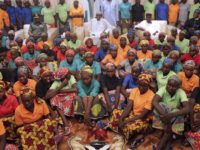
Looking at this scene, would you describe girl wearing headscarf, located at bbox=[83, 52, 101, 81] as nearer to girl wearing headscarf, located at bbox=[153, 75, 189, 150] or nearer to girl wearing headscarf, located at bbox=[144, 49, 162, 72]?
girl wearing headscarf, located at bbox=[144, 49, 162, 72]

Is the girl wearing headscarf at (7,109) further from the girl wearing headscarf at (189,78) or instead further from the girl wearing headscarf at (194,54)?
the girl wearing headscarf at (194,54)

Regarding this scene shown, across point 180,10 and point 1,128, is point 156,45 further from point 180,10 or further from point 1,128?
point 1,128

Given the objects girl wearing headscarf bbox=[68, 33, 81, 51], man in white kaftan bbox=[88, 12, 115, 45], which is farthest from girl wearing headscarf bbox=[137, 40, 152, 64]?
man in white kaftan bbox=[88, 12, 115, 45]

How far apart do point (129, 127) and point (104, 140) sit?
526mm

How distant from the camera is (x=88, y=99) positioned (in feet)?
18.9

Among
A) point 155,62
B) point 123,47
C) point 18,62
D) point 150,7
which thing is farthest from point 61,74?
point 150,7

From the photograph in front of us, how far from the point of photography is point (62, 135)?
546 cm

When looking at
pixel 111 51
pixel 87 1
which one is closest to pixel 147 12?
pixel 87 1

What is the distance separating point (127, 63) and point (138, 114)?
1.96 meters

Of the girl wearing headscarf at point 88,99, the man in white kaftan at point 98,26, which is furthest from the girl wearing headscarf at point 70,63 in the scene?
the man in white kaftan at point 98,26

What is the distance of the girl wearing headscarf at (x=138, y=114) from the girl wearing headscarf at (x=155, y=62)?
1.42 metres

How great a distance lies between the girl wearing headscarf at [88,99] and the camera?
18.7ft

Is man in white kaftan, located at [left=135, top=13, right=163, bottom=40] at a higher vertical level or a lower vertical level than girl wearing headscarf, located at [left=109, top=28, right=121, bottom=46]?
higher

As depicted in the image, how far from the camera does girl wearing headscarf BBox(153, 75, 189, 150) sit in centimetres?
487
